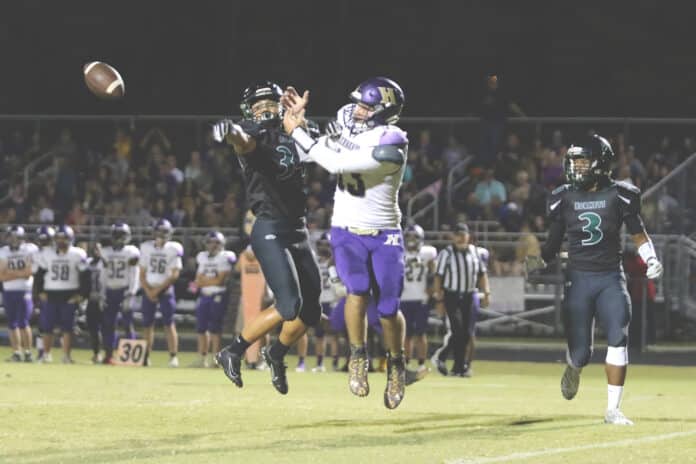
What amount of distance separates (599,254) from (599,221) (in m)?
0.23

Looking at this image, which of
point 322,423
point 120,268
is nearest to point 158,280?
point 120,268

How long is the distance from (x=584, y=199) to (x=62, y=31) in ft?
62.1

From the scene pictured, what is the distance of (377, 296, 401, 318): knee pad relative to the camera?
370 inches

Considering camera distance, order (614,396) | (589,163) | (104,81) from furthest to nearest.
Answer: (589,163) < (614,396) < (104,81)

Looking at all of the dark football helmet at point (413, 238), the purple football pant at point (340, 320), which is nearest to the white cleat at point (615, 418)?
the purple football pant at point (340, 320)

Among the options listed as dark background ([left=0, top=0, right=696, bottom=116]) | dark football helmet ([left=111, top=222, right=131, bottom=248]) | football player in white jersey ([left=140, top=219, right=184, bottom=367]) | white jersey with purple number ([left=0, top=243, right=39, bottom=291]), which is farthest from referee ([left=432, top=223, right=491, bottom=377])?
dark background ([left=0, top=0, right=696, bottom=116])

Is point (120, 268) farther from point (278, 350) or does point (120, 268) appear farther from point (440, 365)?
point (278, 350)

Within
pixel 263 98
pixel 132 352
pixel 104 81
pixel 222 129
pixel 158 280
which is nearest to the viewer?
pixel 222 129

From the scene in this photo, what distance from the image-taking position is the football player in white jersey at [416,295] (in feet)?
58.1

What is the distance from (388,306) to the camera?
9.39m

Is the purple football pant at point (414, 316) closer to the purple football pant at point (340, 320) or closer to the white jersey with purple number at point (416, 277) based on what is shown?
the white jersey with purple number at point (416, 277)

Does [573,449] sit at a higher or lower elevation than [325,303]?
lower

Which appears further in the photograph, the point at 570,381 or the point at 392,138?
the point at 570,381

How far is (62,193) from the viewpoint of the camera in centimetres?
2477
